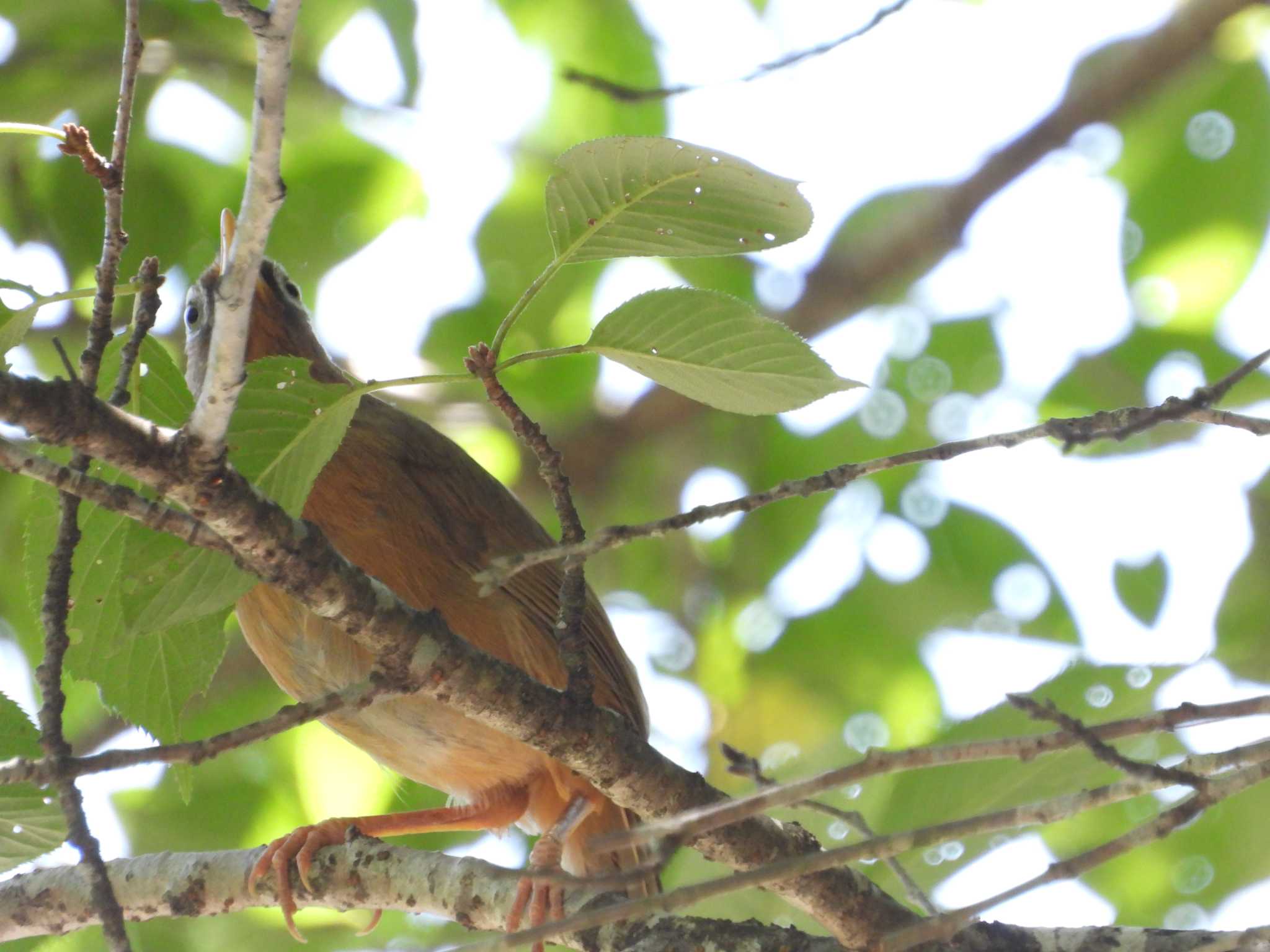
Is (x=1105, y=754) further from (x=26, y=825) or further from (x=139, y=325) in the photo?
(x=26, y=825)

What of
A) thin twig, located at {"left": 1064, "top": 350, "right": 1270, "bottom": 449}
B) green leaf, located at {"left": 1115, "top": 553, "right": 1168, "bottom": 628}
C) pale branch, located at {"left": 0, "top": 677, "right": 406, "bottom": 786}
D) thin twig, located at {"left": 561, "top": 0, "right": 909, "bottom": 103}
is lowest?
pale branch, located at {"left": 0, "top": 677, "right": 406, "bottom": 786}

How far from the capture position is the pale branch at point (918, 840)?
1375 mm

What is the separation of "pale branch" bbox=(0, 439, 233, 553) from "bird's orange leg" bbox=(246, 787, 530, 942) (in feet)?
4.66

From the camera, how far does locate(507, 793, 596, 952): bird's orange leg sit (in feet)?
8.79

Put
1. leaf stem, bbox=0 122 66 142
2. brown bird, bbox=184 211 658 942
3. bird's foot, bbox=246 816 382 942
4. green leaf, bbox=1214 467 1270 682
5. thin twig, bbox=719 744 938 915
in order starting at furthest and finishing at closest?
1. green leaf, bbox=1214 467 1270 682
2. brown bird, bbox=184 211 658 942
3. bird's foot, bbox=246 816 382 942
4. thin twig, bbox=719 744 938 915
5. leaf stem, bbox=0 122 66 142

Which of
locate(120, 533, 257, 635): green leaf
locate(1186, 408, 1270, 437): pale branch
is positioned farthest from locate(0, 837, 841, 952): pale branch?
locate(1186, 408, 1270, 437): pale branch

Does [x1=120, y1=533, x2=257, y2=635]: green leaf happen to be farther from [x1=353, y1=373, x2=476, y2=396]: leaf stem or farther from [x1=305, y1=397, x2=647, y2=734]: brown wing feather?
[x1=305, y1=397, x2=647, y2=734]: brown wing feather

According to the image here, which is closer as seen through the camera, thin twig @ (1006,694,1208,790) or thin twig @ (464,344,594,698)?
thin twig @ (1006,694,1208,790)

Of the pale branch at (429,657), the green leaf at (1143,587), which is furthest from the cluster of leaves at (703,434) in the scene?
the pale branch at (429,657)

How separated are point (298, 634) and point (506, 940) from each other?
2070 millimetres

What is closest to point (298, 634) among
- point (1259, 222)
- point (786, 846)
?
point (786, 846)

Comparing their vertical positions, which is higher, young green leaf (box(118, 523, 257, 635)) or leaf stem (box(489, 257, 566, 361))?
leaf stem (box(489, 257, 566, 361))

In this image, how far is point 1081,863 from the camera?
138 cm

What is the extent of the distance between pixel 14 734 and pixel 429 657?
28.0 inches
